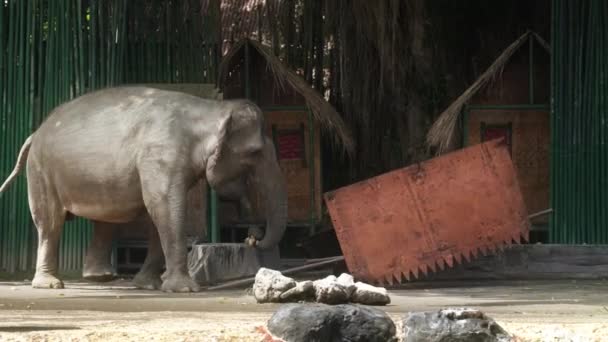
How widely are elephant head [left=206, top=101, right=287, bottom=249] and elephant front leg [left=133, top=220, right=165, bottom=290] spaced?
35.5 inches

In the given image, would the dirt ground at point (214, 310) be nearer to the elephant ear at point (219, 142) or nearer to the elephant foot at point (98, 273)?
the elephant foot at point (98, 273)

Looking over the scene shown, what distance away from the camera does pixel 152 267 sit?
563 inches

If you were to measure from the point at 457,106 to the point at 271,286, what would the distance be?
4.18 metres

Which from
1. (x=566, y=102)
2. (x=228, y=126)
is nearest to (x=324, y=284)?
(x=228, y=126)

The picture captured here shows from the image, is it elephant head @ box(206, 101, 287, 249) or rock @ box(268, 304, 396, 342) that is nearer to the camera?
→ rock @ box(268, 304, 396, 342)

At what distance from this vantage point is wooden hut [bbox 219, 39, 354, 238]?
1661 centimetres

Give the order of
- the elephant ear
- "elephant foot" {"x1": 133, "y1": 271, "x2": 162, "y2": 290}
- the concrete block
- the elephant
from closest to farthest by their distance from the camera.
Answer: the elephant
the elephant ear
"elephant foot" {"x1": 133, "y1": 271, "x2": 162, "y2": 290}
the concrete block

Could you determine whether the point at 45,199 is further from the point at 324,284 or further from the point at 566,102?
the point at 566,102

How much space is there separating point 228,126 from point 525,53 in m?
4.28

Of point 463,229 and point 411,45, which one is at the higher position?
point 411,45

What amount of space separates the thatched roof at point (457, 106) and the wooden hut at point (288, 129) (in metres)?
1.70

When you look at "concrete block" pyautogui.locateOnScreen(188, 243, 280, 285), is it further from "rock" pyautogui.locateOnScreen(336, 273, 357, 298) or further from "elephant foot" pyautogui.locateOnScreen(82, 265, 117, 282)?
"rock" pyautogui.locateOnScreen(336, 273, 357, 298)

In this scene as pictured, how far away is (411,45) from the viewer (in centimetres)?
1603

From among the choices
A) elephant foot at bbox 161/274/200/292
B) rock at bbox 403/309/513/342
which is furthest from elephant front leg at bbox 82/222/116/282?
rock at bbox 403/309/513/342
